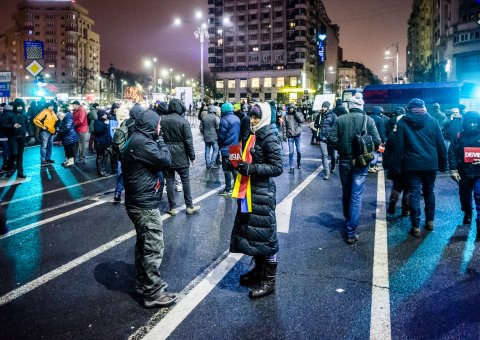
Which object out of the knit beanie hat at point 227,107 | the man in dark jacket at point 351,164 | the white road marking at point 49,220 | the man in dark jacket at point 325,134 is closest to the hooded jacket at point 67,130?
the white road marking at point 49,220

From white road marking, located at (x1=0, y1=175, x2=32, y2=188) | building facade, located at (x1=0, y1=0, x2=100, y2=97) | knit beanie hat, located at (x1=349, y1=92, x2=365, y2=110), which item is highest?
building facade, located at (x1=0, y1=0, x2=100, y2=97)

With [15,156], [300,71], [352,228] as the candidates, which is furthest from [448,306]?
[300,71]

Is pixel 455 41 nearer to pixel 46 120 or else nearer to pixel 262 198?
pixel 46 120

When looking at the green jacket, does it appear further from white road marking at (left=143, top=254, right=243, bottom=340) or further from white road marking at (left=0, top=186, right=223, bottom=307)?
white road marking at (left=0, top=186, right=223, bottom=307)

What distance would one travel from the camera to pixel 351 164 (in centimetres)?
621

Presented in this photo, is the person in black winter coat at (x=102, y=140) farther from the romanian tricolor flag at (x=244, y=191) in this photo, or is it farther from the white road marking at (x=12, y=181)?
the romanian tricolor flag at (x=244, y=191)

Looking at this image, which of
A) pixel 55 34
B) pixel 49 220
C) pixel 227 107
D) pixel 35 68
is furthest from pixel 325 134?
pixel 55 34

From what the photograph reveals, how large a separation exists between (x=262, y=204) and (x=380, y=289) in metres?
Answer: 1.58

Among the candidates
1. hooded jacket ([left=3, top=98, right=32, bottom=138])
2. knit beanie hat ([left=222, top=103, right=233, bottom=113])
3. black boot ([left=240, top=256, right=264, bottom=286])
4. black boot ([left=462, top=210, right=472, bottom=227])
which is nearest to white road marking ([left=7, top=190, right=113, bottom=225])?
knit beanie hat ([left=222, top=103, right=233, bottom=113])

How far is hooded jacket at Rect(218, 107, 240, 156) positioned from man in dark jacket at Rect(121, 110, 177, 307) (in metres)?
5.71

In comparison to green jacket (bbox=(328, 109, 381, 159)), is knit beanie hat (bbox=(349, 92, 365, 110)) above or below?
above

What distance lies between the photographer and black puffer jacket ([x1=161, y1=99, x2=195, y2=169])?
7699 mm

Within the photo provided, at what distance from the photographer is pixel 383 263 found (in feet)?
17.4

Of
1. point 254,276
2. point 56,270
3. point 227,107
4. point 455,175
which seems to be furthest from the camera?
point 227,107
